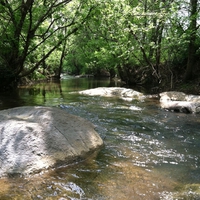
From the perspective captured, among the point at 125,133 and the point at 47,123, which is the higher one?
the point at 47,123

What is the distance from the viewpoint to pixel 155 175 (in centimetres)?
392

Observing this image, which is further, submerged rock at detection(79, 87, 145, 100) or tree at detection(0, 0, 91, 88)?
submerged rock at detection(79, 87, 145, 100)

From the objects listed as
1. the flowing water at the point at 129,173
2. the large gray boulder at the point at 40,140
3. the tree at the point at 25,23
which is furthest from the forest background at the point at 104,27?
the large gray boulder at the point at 40,140

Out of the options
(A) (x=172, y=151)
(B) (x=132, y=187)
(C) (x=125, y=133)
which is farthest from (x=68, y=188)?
(C) (x=125, y=133)

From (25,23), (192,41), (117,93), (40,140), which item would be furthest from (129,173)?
(192,41)

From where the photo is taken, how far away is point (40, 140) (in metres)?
4.16

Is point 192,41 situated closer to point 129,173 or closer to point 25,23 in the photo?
point 25,23

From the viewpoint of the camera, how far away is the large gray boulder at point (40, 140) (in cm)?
383

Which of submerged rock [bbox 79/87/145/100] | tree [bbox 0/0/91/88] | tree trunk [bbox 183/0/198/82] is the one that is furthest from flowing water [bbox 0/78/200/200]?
tree trunk [bbox 183/0/198/82]

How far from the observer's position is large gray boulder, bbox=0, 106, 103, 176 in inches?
151

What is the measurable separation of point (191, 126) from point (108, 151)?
358cm

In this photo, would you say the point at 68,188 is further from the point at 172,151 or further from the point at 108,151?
the point at 172,151

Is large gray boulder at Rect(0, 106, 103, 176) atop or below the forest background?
below

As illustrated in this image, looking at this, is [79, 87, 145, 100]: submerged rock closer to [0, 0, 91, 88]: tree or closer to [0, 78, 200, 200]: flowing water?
[0, 0, 91, 88]: tree
